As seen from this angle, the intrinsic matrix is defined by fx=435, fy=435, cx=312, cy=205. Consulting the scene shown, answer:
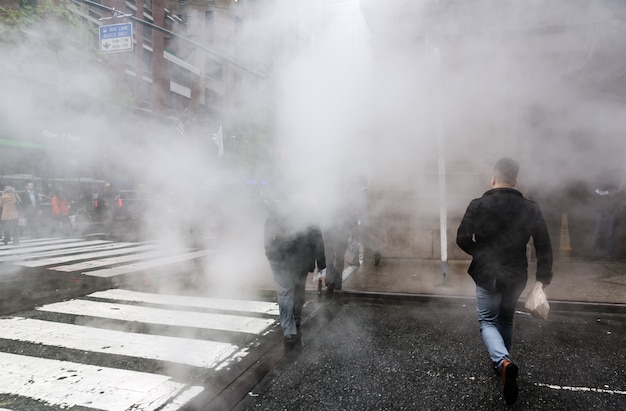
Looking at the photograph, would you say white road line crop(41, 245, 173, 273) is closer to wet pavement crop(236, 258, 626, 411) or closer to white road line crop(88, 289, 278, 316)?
white road line crop(88, 289, 278, 316)

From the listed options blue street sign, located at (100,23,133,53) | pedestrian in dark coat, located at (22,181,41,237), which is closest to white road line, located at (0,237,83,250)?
pedestrian in dark coat, located at (22,181,41,237)

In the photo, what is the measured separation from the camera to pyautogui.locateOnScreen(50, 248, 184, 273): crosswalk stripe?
7176mm

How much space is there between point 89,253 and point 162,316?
5.24 meters

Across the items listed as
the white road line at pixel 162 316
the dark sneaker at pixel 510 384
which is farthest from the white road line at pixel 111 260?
the dark sneaker at pixel 510 384

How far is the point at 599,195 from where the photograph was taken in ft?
21.4

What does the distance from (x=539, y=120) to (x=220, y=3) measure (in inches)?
158

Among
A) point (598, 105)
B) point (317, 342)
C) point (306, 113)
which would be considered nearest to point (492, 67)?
point (598, 105)

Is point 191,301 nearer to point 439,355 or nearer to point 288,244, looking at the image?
point 288,244

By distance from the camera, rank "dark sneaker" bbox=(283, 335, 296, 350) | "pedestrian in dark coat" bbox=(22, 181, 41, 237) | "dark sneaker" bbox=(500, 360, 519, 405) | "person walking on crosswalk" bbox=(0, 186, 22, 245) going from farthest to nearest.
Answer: "pedestrian in dark coat" bbox=(22, 181, 41, 237) → "person walking on crosswalk" bbox=(0, 186, 22, 245) → "dark sneaker" bbox=(283, 335, 296, 350) → "dark sneaker" bbox=(500, 360, 519, 405)

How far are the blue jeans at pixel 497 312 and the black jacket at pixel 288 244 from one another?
1.60 metres

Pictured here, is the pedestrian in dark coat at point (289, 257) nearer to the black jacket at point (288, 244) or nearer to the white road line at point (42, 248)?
the black jacket at point (288, 244)

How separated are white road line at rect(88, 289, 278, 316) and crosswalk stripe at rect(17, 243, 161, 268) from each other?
2986 millimetres

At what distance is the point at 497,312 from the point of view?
287 cm

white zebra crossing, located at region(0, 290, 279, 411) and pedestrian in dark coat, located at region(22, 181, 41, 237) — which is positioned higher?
pedestrian in dark coat, located at region(22, 181, 41, 237)
